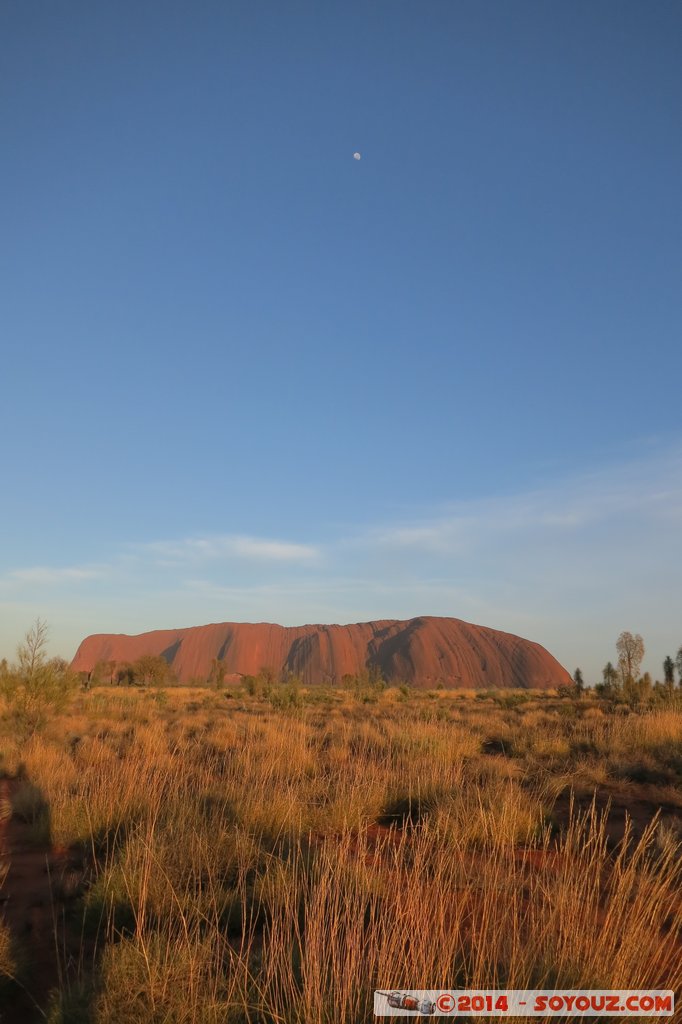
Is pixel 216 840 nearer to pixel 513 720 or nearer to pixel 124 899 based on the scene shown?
pixel 124 899

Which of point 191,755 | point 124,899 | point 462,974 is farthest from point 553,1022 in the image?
point 191,755

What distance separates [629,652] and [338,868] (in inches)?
1668

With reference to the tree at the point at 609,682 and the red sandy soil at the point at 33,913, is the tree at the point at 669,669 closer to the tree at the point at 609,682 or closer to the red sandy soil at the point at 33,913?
the tree at the point at 609,682

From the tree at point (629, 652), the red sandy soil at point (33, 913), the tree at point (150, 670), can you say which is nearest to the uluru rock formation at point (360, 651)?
the tree at point (150, 670)

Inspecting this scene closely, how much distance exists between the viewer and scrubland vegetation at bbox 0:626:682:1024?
2801mm

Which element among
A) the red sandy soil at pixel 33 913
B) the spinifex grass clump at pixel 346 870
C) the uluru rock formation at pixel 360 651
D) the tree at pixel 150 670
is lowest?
the uluru rock formation at pixel 360 651

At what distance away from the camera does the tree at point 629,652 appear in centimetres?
3797

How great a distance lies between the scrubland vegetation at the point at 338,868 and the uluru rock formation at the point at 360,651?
88940mm

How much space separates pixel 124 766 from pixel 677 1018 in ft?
20.8

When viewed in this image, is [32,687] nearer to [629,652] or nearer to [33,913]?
[33,913]

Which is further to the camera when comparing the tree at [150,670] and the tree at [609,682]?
the tree at [150,670]

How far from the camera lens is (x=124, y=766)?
746cm

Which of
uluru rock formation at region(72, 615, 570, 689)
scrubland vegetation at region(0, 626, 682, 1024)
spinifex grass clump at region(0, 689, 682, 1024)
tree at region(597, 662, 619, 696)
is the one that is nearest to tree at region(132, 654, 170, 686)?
tree at region(597, 662, 619, 696)

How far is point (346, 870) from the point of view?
3.71m
